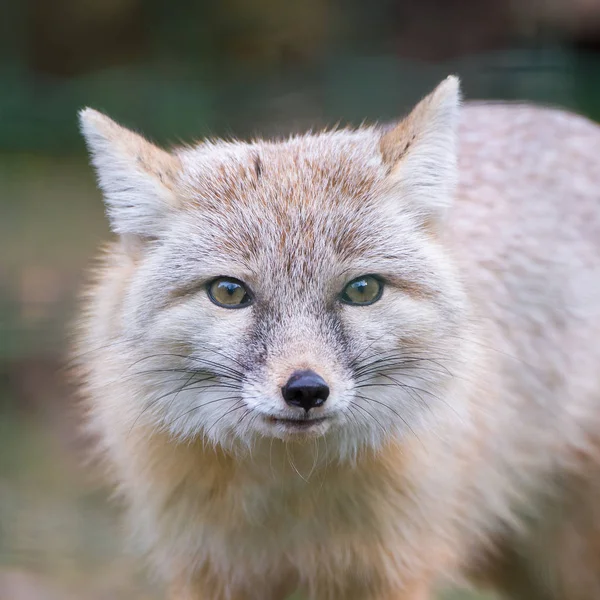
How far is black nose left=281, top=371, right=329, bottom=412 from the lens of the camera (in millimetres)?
2283

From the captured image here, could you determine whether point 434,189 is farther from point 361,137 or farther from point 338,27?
point 338,27

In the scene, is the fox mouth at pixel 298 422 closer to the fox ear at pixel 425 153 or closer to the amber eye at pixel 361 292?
the amber eye at pixel 361 292

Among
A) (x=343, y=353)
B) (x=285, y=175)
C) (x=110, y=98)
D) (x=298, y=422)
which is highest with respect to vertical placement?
(x=110, y=98)

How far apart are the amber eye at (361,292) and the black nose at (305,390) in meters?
0.35

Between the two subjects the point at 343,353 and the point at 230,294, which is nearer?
the point at 343,353

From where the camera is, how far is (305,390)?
7.48 feet

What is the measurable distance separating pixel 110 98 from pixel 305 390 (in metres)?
3.75

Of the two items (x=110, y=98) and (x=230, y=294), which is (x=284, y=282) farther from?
(x=110, y=98)

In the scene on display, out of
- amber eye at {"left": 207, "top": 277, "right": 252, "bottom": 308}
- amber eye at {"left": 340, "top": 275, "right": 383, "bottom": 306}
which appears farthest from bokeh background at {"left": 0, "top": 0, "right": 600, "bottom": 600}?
amber eye at {"left": 340, "top": 275, "right": 383, "bottom": 306}

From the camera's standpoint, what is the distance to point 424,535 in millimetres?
3131

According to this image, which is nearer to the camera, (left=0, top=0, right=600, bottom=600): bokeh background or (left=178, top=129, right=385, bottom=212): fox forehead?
(left=178, top=129, right=385, bottom=212): fox forehead

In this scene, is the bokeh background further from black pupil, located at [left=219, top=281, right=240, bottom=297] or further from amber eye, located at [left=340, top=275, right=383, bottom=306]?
amber eye, located at [left=340, top=275, right=383, bottom=306]

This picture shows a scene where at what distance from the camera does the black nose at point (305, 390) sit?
2283 millimetres

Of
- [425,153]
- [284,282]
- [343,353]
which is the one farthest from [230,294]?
[425,153]
